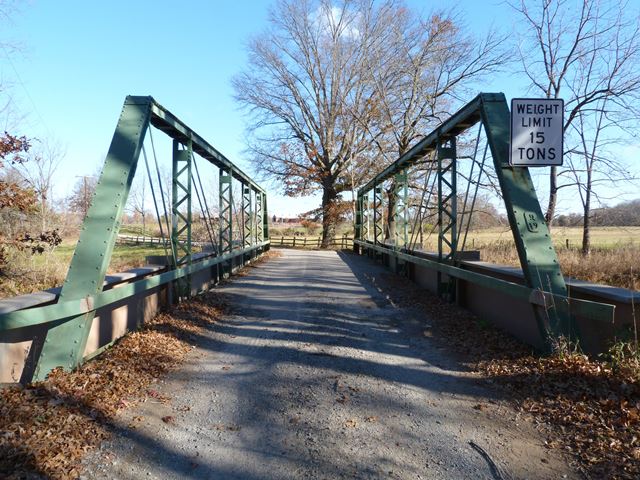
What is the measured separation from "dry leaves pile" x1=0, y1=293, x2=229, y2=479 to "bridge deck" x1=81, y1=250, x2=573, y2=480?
0.20 meters

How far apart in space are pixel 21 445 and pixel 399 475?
2.60 metres

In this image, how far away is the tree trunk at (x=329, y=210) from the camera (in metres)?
36.6

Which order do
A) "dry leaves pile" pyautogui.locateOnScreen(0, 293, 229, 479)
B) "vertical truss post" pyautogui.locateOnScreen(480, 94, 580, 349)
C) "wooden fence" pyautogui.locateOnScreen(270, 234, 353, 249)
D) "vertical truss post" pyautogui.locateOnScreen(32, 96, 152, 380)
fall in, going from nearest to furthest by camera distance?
1. "dry leaves pile" pyautogui.locateOnScreen(0, 293, 229, 479)
2. "vertical truss post" pyautogui.locateOnScreen(32, 96, 152, 380)
3. "vertical truss post" pyautogui.locateOnScreen(480, 94, 580, 349)
4. "wooden fence" pyautogui.locateOnScreen(270, 234, 353, 249)

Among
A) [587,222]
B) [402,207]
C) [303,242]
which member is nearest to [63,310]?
[402,207]

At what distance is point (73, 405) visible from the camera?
389 centimetres

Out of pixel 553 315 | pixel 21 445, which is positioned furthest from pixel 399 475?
pixel 553 315

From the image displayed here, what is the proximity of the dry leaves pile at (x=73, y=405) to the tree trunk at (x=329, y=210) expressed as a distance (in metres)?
30.6

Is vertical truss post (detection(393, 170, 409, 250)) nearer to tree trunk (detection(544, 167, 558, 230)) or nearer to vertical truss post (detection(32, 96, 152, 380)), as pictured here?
tree trunk (detection(544, 167, 558, 230))

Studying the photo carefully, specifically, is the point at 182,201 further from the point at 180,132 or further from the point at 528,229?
the point at 528,229

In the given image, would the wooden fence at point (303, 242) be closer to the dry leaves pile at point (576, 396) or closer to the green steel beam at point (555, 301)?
the green steel beam at point (555, 301)

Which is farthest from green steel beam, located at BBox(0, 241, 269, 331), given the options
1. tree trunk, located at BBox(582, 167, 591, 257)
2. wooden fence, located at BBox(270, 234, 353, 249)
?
wooden fence, located at BBox(270, 234, 353, 249)

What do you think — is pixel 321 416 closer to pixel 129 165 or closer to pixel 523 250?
pixel 523 250

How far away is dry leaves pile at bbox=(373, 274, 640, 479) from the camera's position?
3338 mm

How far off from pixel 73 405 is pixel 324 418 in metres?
2.16
